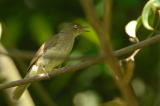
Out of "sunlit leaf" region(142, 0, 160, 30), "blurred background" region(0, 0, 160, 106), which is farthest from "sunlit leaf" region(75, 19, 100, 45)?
"sunlit leaf" region(142, 0, 160, 30)

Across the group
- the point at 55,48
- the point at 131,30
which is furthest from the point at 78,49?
the point at 131,30

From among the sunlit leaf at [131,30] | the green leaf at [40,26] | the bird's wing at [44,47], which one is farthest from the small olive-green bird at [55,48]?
the sunlit leaf at [131,30]

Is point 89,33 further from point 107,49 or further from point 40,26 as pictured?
point 107,49

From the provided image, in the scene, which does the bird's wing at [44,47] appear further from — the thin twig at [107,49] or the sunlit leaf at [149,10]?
the thin twig at [107,49]

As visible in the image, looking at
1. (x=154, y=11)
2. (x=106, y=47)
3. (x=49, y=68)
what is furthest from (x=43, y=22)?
(x=106, y=47)

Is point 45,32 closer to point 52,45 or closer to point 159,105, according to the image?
point 52,45

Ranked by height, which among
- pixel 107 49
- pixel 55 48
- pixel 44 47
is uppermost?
pixel 107 49

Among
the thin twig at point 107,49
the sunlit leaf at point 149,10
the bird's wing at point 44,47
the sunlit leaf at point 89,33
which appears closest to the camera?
the thin twig at point 107,49
